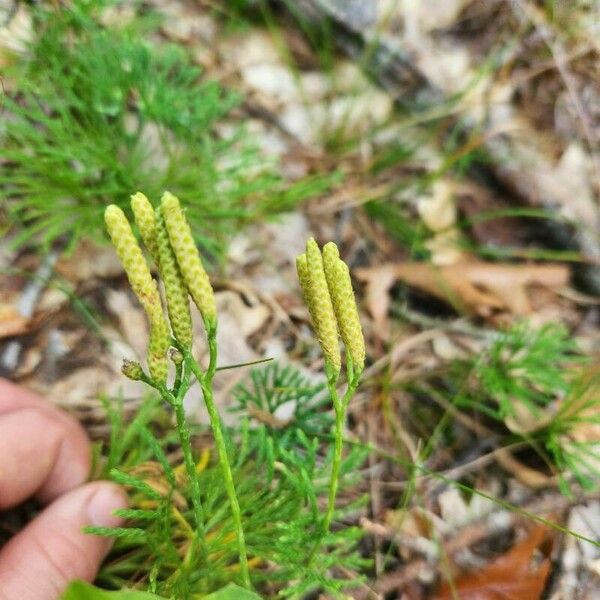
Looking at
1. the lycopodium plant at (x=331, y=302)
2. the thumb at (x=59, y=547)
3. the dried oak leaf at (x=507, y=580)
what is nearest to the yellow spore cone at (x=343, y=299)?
the lycopodium plant at (x=331, y=302)

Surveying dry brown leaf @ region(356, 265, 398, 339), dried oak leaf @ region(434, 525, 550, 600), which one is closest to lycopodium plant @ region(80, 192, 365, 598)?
dried oak leaf @ region(434, 525, 550, 600)

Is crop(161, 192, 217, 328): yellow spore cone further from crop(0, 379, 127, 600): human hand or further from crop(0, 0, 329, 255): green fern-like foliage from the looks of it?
crop(0, 0, 329, 255): green fern-like foliage

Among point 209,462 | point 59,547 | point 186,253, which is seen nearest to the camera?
point 186,253

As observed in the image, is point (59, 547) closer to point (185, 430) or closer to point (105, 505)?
point (105, 505)

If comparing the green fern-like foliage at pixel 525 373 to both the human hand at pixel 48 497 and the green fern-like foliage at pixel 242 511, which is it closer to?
the green fern-like foliage at pixel 242 511

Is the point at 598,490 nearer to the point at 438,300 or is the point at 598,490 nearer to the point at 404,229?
the point at 438,300

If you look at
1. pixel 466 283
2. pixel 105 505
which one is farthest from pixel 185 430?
pixel 466 283

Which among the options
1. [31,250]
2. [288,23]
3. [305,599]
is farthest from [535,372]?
[288,23]
